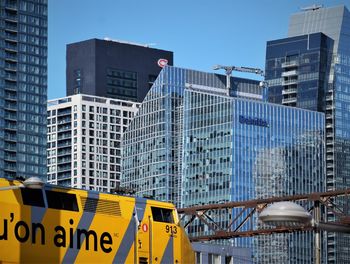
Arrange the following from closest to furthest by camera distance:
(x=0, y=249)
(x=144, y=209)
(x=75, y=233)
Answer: (x=0, y=249), (x=75, y=233), (x=144, y=209)

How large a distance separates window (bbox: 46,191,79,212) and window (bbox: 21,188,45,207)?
1.13ft

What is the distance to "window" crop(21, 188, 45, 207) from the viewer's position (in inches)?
1496

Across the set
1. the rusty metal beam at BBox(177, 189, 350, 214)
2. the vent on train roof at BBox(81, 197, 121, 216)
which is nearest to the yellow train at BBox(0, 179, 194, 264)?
the vent on train roof at BBox(81, 197, 121, 216)

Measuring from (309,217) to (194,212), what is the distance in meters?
41.1

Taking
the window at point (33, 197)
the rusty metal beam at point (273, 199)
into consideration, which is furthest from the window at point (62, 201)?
the rusty metal beam at point (273, 199)

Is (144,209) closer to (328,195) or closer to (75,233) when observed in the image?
(75,233)

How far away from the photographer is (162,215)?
43.1m

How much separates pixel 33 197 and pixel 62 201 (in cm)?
134

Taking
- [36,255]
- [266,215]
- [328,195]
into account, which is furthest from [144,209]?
[328,195]

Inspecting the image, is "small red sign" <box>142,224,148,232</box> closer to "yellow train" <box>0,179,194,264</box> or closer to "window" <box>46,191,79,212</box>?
"yellow train" <box>0,179,194,264</box>

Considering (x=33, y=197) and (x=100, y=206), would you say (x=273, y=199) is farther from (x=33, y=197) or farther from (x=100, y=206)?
(x=33, y=197)

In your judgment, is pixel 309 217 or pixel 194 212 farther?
pixel 194 212

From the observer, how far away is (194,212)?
73.1 m

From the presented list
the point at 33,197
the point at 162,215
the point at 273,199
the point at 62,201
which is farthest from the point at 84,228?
the point at 273,199
